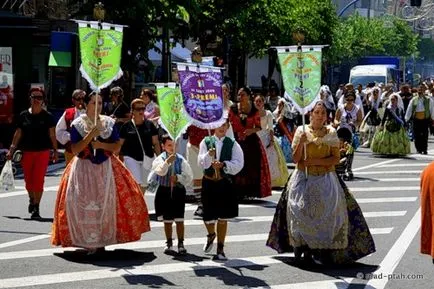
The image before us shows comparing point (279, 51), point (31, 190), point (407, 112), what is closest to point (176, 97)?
point (279, 51)

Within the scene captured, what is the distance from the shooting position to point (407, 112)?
94.2 ft

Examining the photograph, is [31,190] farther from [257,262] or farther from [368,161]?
[368,161]

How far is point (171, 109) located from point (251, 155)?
479cm

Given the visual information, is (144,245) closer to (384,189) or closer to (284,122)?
(384,189)

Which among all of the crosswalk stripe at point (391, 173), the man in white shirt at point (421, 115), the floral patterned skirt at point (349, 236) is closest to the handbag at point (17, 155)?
the floral patterned skirt at point (349, 236)

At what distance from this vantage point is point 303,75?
11.3 m

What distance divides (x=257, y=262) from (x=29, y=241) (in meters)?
→ 2.86

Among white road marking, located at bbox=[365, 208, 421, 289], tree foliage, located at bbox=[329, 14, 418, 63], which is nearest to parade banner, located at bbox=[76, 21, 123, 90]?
white road marking, located at bbox=[365, 208, 421, 289]

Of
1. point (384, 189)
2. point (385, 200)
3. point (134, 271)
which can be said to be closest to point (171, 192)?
point (134, 271)

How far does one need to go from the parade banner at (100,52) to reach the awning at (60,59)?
16.2 metres

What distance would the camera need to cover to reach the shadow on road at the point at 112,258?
11250mm

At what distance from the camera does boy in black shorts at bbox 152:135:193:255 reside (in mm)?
11766

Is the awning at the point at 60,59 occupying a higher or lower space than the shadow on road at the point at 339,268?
higher

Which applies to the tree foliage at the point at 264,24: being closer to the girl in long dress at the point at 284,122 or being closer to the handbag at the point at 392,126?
the handbag at the point at 392,126
